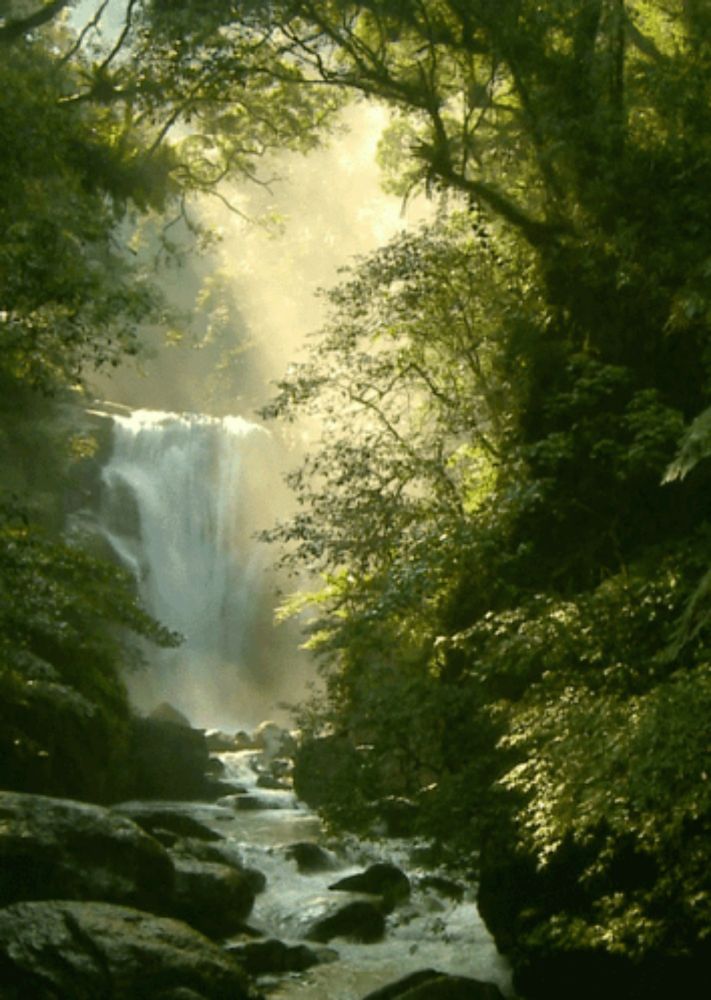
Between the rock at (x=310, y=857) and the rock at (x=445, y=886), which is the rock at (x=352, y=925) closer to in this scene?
the rock at (x=445, y=886)

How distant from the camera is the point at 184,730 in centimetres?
2112

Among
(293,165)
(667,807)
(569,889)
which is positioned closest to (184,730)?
(569,889)

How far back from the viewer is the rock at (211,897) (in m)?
11.5

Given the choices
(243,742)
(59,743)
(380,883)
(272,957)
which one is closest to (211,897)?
(272,957)

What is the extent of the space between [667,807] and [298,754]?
19.2 ft

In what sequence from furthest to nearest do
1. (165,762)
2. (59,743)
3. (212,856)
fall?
1. (165,762)
2. (59,743)
3. (212,856)

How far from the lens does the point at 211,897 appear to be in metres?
11.9

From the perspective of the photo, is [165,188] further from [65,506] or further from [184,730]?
[65,506]

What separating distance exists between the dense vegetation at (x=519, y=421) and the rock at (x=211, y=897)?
2187 millimetres

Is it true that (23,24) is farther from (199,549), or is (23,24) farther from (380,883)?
(199,549)

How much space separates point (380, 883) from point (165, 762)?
8050mm

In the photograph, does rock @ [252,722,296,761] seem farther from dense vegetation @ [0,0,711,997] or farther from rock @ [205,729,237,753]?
dense vegetation @ [0,0,711,997]

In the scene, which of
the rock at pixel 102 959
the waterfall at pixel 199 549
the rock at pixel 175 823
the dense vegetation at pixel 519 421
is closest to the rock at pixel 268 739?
the waterfall at pixel 199 549

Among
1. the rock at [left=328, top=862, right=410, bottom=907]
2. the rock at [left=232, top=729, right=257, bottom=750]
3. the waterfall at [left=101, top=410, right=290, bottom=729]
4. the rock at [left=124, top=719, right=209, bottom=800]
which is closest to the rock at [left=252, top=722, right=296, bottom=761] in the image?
the rock at [left=232, top=729, right=257, bottom=750]
